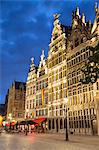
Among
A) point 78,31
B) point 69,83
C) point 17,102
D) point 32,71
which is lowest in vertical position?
point 17,102

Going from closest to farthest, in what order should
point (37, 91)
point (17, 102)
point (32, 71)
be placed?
1. point (37, 91)
2. point (32, 71)
3. point (17, 102)

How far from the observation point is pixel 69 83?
51969 mm

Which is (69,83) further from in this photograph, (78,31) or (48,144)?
(48,144)

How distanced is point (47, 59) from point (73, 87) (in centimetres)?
1653

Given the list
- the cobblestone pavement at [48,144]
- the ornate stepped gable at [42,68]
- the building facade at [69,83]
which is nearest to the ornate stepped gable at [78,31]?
the building facade at [69,83]

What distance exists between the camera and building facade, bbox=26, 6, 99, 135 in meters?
44.7

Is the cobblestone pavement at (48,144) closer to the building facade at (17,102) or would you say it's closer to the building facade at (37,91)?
the building facade at (37,91)

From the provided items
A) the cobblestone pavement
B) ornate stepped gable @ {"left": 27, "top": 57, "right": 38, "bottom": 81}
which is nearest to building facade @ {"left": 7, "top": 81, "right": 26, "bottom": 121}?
ornate stepped gable @ {"left": 27, "top": 57, "right": 38, "bottom": 81}

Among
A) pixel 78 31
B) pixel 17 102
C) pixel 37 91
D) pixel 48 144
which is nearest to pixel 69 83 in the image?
pixel 78 31

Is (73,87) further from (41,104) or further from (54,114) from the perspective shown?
(41,104)

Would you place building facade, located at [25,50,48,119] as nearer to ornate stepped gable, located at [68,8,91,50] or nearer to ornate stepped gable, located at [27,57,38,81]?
ornate stepped gable, located at [27,57,38,81]

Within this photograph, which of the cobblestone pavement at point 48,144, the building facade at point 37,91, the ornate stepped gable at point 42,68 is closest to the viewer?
the cobblestone pavement at point 48,144

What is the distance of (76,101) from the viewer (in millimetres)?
48688

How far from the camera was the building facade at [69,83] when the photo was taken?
44719 mm
